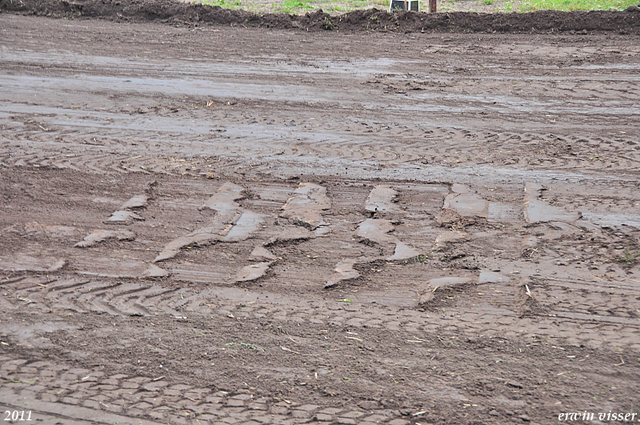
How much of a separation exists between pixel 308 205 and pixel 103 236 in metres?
2.19

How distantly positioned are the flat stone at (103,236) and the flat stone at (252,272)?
1340 mm

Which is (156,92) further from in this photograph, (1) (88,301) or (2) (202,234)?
(1) (88,301)

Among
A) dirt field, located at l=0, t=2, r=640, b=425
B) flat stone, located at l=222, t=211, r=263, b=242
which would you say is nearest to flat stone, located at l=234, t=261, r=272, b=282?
dirt field, located at l=0, t=2, r=640, b=425

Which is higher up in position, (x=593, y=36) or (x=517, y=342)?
(x=593, y=36)

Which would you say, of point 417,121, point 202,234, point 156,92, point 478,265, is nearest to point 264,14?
point 156,92

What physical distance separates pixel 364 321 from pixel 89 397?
1982 millimetres

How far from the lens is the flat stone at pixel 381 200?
630cm

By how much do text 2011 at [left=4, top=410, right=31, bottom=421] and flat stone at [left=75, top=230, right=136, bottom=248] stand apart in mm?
2258

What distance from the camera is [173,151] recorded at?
7.79 metres

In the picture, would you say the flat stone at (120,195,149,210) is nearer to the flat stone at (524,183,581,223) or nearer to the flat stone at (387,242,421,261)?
the flat stone at (387,242,421,261)

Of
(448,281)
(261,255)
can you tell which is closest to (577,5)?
(448,281)

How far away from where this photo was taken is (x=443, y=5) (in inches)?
660

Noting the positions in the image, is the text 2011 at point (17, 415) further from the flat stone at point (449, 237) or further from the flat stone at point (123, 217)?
the flat stone at point (449, 237)

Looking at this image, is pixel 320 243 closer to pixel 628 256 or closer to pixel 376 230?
pixel 376 230
